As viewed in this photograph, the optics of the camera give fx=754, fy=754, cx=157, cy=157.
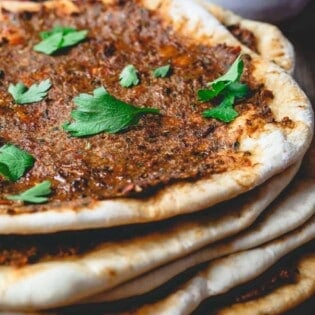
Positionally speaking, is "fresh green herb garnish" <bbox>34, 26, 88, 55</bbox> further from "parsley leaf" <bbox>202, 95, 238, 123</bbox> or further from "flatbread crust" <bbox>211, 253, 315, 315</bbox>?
"flatbread crust" <bbox>211, 253, 315, 315</bbox>

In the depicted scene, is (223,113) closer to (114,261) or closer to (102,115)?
(102,115)

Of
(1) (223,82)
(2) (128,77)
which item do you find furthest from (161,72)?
(1) (223,82)

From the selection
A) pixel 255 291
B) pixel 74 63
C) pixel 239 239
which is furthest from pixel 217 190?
pixel 74 63

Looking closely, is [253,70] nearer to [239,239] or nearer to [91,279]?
[239,239]

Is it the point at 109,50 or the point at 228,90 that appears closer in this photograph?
the point at 228,90

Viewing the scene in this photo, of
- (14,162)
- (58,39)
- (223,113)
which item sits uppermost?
(223,113)

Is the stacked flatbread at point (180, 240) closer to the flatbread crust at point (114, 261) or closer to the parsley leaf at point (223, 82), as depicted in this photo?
the flatbread crust at point (114, 261)
